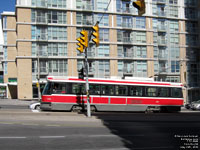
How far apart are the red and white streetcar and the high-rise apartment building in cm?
2171

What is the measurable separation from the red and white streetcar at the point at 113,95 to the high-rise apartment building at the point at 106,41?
855 inches

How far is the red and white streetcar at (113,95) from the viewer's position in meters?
17.6

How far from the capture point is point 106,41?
47000 mm

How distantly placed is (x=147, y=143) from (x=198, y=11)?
52.6 m

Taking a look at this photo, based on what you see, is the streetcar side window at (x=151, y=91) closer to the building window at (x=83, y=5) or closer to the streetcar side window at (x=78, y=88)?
the streetcar side window at (x=78, y=88)

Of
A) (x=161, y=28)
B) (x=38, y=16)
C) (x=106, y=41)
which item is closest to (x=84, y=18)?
(x=106, y=41)

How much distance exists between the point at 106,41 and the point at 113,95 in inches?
1166

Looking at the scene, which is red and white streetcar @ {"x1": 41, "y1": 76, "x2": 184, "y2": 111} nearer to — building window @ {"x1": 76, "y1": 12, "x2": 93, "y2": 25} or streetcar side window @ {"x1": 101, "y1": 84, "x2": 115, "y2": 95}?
streetcar side window @ {"x1": 101, "y1": 84, "x2": 115, "y2": 95}

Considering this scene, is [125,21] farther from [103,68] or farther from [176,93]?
[176,93]

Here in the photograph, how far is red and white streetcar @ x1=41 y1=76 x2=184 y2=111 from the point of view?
57.8ft

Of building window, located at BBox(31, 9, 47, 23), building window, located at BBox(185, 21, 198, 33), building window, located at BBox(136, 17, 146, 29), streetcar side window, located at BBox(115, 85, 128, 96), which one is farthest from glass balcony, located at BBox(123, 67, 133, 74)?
streetcar side window, located at BBox(115, 85, 128, 96)

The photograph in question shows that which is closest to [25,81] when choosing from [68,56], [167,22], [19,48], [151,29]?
[19,48]

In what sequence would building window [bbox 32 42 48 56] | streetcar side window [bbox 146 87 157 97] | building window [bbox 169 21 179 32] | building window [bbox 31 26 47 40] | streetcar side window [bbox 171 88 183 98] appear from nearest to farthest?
streetcar side window [bbox 146 87 157 97]
streetcar side window [bbox 171 88 183 98]
building window [bbox 32 42 48 56]
building window [bbox 31 26 47 40]
building window [bbox 169 21 179 32]

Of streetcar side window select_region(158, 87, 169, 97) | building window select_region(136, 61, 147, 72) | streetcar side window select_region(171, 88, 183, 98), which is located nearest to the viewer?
streetcar side window select_region(158, 87, 169, 97)
